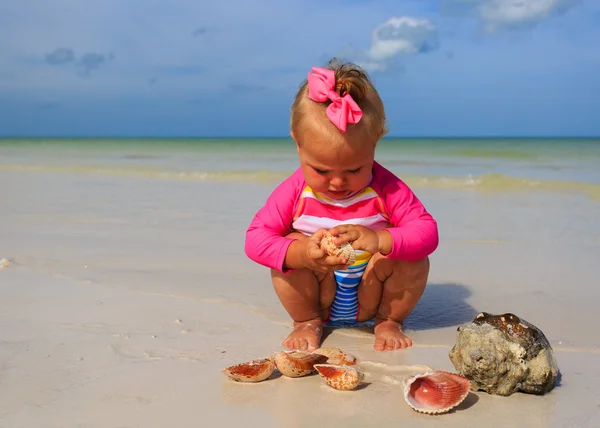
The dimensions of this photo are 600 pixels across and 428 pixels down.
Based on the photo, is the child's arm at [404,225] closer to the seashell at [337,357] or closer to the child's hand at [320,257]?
the child's hand at [320,257]

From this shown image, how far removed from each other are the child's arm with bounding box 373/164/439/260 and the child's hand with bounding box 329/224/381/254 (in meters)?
0.05

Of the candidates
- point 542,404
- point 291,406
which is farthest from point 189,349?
point 542,404

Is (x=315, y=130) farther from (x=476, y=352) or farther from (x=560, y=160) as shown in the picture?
(x=560, y=160)

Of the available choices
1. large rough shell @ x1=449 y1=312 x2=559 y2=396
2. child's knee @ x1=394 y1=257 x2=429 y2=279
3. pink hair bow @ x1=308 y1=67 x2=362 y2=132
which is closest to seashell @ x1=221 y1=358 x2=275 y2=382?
large rough shell @ x1=449 y1=312 x2=559 y2=396

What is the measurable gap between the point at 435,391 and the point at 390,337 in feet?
2.30

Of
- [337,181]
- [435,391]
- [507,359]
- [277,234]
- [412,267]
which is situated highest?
[337,181]

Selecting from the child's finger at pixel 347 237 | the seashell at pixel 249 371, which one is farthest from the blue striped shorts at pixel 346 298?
the seashell at pixel 249 371

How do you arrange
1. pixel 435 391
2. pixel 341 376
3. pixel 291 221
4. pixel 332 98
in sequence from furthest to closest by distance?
1. pixel 291 221
2. pixel 332 98
3. pixel 341 376
4. pixel 435 391

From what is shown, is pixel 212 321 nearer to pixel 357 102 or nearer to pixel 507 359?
pixel 357 102

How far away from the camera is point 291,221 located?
3.02 meters

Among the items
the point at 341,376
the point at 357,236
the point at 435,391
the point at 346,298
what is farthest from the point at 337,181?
the point at 435,391

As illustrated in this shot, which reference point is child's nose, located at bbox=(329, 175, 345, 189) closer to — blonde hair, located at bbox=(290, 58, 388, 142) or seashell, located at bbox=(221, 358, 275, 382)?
blonde hair, located at bbox=(290, 58, 388, 142)

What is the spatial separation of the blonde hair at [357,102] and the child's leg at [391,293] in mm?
641

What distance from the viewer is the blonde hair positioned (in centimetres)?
261
